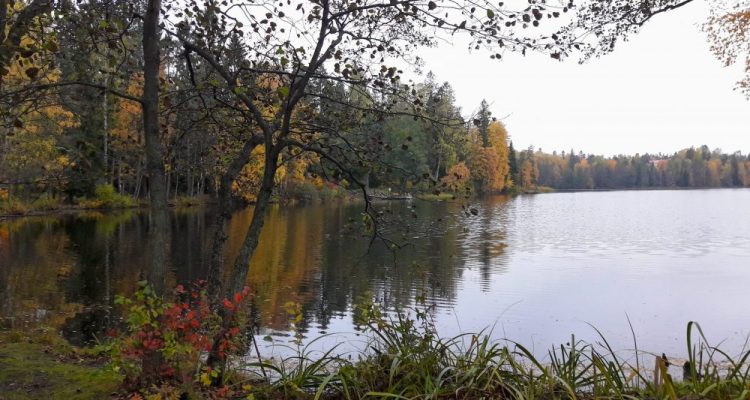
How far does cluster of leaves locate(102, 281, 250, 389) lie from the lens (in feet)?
12.2

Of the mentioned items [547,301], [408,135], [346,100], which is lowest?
[547,301]

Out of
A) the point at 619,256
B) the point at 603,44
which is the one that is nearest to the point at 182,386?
the point at 603,44

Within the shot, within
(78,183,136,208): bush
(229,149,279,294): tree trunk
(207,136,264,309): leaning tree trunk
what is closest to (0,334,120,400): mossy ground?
(207,136,264,309): leaning tree trunk

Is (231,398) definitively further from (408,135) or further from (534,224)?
(534,224)

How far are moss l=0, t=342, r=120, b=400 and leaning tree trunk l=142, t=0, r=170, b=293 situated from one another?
1225mm

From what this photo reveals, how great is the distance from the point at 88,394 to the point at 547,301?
10.9 metres

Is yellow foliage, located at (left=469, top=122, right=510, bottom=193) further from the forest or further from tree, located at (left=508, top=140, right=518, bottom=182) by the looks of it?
the forest

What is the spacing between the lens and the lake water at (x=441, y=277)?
415 inches

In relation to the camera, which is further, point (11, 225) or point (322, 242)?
point (11, 225)

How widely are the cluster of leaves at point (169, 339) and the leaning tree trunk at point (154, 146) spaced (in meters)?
0.40

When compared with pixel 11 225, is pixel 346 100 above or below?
above

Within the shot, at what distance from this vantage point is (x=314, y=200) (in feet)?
178

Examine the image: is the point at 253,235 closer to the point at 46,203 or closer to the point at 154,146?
the point at 154,146

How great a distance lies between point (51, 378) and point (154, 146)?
263 centimetres
